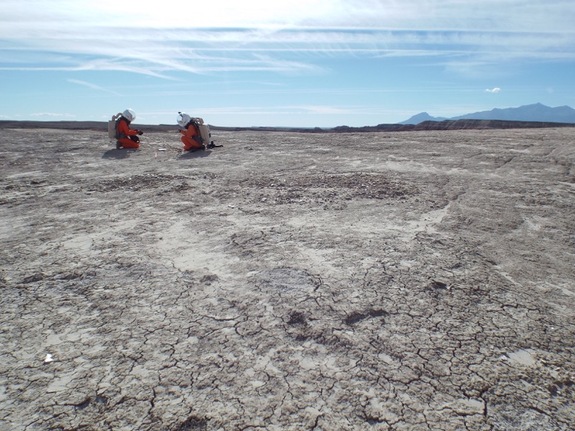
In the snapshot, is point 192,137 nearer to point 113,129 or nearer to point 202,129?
point 202,129

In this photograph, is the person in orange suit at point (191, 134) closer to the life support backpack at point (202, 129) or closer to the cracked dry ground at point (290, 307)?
the life support backpack at point (202, 129)

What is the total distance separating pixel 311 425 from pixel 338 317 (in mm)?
761

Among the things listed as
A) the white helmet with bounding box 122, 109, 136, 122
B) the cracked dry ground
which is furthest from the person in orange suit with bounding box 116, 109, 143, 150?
the cracked dry ground

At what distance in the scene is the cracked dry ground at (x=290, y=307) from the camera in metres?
1.83

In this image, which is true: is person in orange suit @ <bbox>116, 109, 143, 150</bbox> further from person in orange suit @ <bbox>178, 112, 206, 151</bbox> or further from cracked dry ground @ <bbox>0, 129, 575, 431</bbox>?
cracked dry ground @ <bbox>0, 129, 575, 431</bbox>

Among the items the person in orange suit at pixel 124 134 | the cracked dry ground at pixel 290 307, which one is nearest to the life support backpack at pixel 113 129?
the person in orange suit at pixel 124 134

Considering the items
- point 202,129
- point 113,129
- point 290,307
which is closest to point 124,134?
point 113,129

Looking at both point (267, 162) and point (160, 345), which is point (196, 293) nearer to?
point (160, 345)

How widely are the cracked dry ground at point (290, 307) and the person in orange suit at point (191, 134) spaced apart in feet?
11.3

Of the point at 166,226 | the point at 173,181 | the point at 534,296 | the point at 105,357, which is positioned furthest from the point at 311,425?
the point at 173,181

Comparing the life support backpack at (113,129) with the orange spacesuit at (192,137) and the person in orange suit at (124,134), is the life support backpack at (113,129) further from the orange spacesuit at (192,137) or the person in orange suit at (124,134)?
the orange spacesuit at (192,137)

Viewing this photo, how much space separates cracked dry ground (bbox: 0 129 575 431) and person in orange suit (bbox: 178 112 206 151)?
11.3 feet

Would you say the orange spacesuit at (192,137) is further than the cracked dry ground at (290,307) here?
Yes

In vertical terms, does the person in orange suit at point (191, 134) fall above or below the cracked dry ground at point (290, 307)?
above
